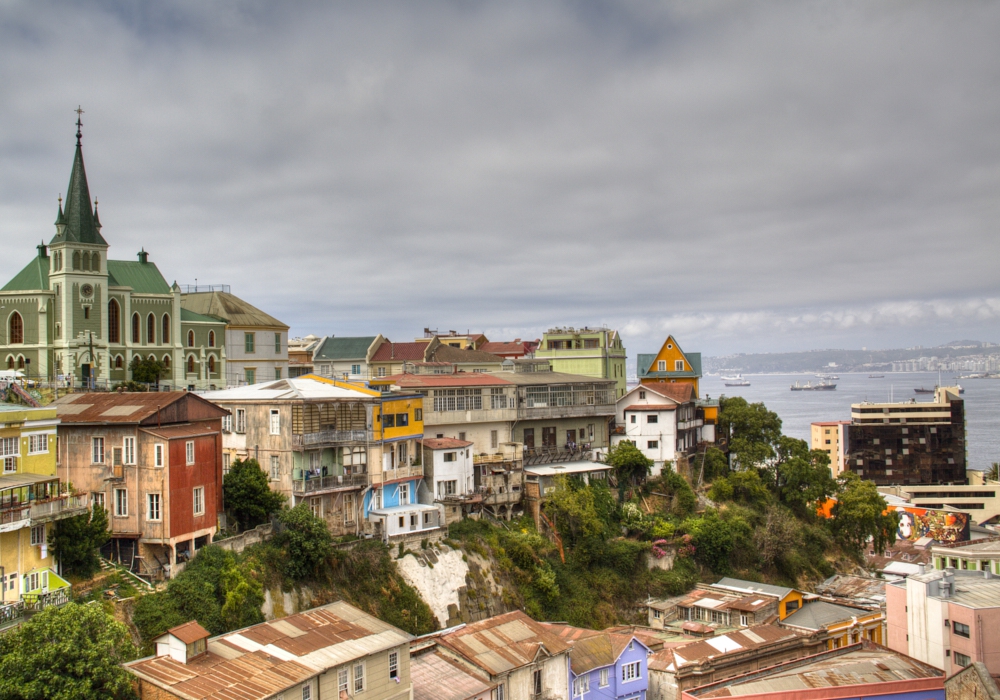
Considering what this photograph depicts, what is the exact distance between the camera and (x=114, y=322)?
52.2m

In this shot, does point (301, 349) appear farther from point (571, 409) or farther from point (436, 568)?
point (436, 568)

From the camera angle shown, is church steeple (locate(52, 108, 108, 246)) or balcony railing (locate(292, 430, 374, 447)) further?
church steeple (locate(52, 108, 108, 246))

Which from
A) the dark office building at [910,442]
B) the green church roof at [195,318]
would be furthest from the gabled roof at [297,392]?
the dark office building at [910,442]

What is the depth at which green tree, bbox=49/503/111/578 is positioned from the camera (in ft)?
94.1

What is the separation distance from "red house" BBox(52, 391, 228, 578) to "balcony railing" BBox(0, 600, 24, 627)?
574 centimetres

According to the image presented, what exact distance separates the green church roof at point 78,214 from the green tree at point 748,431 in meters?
42.1

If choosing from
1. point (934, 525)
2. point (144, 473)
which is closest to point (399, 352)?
point (144, 473)

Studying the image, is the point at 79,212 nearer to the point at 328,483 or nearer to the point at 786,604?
the point at 328,483

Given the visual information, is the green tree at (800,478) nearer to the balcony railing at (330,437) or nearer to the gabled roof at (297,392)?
the gabled roof at (297,392)

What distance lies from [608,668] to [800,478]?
3019 cm

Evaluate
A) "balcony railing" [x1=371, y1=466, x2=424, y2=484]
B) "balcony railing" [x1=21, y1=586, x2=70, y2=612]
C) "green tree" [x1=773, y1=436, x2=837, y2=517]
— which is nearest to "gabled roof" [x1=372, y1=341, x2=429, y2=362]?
"balcony railing" [x1=371, y1=466, x2=424, y2=484]

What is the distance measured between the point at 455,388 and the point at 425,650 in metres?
17.4

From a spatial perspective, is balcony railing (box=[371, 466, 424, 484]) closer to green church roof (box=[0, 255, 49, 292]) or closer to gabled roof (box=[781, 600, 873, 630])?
gabled roof (box=[781, 600, 873, 630])

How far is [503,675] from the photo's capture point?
101 feet
